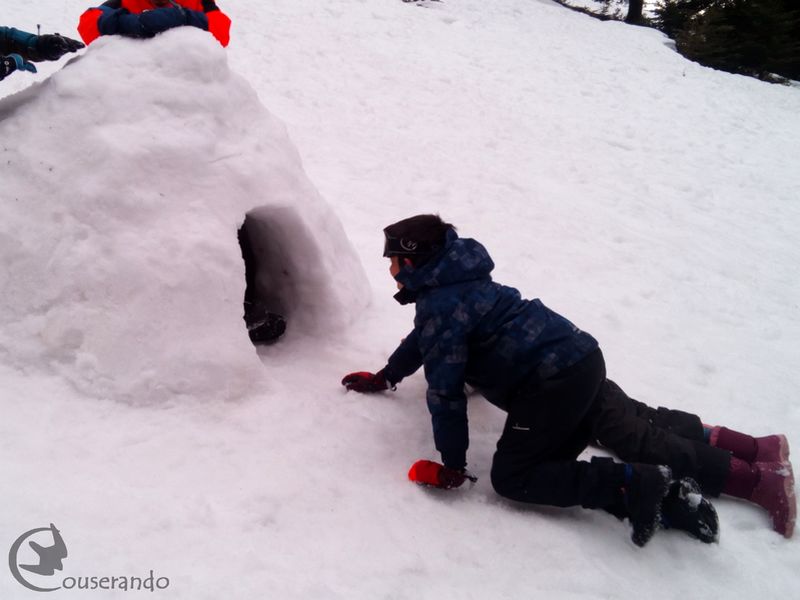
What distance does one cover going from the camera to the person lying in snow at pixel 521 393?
2.15 m

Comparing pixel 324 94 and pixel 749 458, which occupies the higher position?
pixel 324 94

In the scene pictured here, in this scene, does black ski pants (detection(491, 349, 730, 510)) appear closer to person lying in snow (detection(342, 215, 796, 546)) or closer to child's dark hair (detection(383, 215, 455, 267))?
person lying in snow (detection(342, 215, 796, 546))

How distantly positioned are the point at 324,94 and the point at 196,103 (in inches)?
193

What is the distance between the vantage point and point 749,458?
2.52m

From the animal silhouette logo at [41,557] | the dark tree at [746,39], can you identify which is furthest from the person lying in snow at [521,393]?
the dark tree at [746,39]

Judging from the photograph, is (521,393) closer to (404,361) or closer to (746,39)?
(404,361)

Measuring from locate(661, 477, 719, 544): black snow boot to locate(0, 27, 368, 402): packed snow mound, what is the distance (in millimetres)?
1769

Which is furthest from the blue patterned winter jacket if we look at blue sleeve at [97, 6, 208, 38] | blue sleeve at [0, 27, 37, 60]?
blue sleeve at [0, 27, 37, 60]

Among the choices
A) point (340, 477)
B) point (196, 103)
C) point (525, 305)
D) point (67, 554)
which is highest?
point (196, 103)

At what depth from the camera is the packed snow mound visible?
7.43 feet

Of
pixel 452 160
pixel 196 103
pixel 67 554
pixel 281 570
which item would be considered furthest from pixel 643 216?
pixel 67 554

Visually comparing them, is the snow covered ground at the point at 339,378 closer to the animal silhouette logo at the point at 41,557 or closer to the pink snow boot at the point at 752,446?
the animal silhouette logo at the point at 41,557

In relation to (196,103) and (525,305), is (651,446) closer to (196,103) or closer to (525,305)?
(525,305)

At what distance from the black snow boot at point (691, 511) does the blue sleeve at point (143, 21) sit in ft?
9.94
